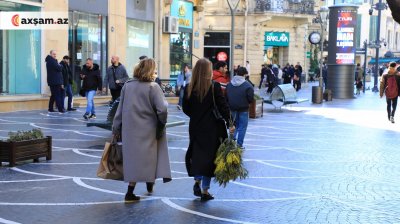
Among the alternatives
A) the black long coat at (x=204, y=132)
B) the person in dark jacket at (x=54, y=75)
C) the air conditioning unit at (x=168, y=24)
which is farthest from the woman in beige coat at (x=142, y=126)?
the air conditioning unit at (x=168, y=24)

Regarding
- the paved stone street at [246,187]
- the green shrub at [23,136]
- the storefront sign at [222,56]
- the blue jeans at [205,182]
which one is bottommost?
the paved stone street at [246,187]

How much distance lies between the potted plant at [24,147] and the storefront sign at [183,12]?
66.9ft

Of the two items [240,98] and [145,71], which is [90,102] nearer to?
[240,98]

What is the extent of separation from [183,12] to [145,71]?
2444cm

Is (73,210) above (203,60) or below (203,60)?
below

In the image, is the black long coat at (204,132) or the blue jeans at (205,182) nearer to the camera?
the black long coat at (204,132)

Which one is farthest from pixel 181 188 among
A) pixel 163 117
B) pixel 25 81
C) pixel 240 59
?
pixel 240 59

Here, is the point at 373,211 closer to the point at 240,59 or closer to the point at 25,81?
the point at 25,81

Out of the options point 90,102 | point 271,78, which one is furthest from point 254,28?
point 90,102

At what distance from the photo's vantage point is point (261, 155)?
11742 mm

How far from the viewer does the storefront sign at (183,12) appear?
30519mm

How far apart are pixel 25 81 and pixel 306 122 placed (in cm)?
925

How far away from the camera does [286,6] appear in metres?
47.7

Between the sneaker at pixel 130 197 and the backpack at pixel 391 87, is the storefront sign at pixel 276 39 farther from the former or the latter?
the sneaker at pixel 130 197
